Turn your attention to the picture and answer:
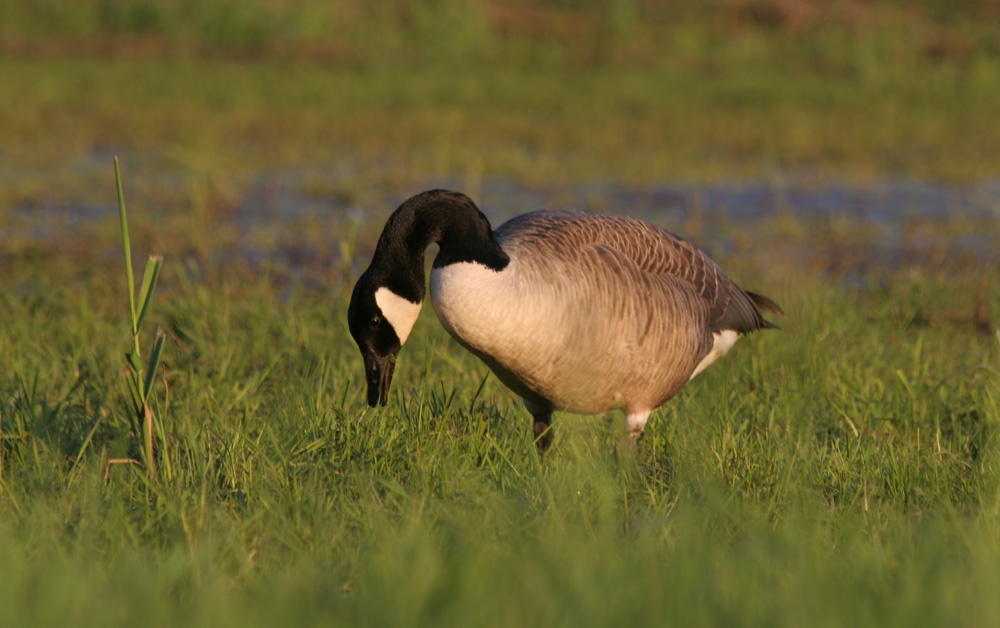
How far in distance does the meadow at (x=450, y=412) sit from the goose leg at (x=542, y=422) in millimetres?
101

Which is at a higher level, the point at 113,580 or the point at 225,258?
the point at 113,580

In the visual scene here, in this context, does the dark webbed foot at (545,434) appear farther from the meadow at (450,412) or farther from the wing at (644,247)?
the wing at (644,247)

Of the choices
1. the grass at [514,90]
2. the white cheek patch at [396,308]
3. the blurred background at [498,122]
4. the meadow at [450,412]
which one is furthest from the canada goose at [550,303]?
the grass at [514,90]

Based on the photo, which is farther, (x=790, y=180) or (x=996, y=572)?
(x=790, y=180)

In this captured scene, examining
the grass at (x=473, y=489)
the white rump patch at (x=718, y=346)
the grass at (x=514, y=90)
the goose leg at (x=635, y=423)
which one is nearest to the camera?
the grass at (x=473, y=489)

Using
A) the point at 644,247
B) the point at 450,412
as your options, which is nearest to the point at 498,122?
the point at 644,247

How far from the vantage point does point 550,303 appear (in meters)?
3.63

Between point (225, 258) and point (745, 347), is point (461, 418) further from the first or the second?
point (225, 258)

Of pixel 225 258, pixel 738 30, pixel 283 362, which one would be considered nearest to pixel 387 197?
pixel 225 258

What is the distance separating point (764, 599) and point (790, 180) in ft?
32.1

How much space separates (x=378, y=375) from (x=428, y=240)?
463mm

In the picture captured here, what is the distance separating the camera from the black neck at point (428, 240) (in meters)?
3.51

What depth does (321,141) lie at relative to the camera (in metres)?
13.7

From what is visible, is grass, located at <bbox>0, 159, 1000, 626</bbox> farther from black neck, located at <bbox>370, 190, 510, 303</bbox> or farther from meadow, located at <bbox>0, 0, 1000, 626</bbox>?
black neck, located at <bbox>370, 190, 510, 303</bbox>
